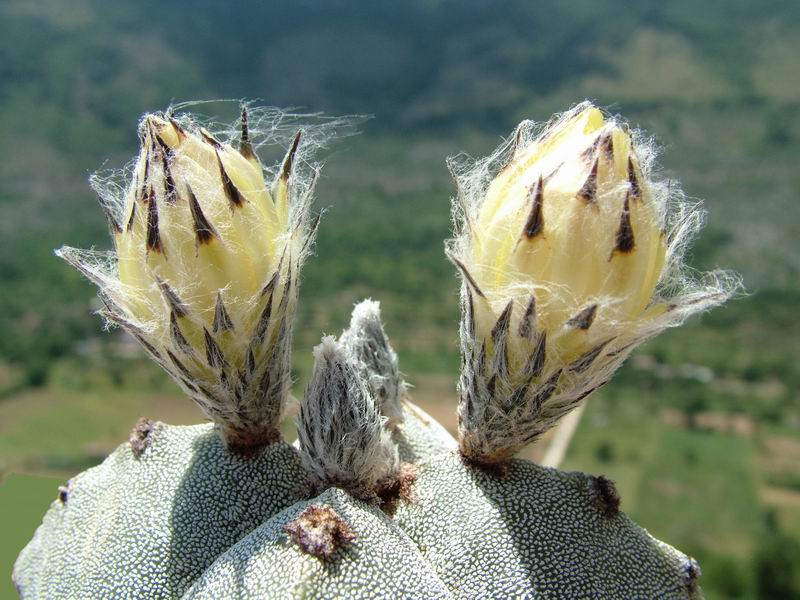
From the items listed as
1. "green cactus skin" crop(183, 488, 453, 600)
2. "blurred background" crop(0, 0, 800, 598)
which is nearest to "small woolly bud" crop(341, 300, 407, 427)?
"green cactus skin" crop(183, 488, 453, 600)

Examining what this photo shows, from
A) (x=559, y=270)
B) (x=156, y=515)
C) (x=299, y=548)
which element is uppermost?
(x=559, y=270)

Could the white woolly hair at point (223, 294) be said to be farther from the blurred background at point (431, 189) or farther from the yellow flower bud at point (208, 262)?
the blurred background at point (431, 189)

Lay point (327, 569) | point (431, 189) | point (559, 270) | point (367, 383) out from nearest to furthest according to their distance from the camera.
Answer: point (327, 569) < point (559, 270) < point (367, 383) < point (431, 189)

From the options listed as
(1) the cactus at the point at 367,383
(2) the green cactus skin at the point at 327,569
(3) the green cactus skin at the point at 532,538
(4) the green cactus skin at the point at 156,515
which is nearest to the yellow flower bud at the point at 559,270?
(1) the cactus at the point at 367,383

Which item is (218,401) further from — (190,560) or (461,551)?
(461,551)

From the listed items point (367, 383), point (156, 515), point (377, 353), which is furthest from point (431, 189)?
point (156, 515)

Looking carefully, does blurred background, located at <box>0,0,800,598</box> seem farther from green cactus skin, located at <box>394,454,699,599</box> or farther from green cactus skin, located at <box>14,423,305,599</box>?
green cactus skin, located at <box>394,454,699,599</box>

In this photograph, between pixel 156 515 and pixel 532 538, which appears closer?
pixel 532 538

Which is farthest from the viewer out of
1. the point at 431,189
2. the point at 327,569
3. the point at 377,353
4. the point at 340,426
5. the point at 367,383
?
the point at 431,189

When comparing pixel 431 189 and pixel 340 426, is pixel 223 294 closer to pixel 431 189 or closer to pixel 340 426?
pixel 340 426
